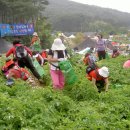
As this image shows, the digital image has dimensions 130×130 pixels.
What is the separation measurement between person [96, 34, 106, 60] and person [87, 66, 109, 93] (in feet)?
29.1

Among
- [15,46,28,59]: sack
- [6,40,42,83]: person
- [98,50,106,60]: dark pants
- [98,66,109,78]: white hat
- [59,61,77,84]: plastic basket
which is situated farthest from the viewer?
[98,50,106,60]: dark pants

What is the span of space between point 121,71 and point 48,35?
39.8 metres

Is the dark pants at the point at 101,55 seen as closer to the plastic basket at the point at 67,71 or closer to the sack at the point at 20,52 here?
the sack at the point at 20,52

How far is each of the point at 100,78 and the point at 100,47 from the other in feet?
30.9

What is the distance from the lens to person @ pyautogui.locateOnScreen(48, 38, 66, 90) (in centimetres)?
1023

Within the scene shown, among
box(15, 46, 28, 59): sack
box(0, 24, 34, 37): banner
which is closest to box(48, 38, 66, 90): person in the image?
box(15, 46, 28, 59): sack

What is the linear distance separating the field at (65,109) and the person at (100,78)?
1.47 feet

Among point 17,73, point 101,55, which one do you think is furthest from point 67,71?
point 101,55

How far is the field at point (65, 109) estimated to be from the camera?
269 inches

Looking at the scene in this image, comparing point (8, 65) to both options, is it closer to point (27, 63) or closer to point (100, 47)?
point (27, 63)

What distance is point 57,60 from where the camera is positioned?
10188mm

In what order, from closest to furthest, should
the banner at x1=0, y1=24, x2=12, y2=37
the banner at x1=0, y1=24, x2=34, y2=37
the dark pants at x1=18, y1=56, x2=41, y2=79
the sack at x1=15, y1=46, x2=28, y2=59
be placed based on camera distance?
the sack at x1=15, y1=46, x2=28, y2=59 < the dark pants at x1=18, y1=56, x2=41, y2=79 < the banner at x1=0, y1=24, x2=12, y2=37 < the banner at x1=0, y1=24, x2=34, y2=37

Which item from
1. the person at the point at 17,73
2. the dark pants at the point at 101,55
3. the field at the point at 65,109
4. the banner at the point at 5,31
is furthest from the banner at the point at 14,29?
the field at the point at 65,109

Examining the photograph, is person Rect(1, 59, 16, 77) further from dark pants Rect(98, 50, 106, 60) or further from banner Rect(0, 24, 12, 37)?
banner Rect(0, 24, 12, 37)
